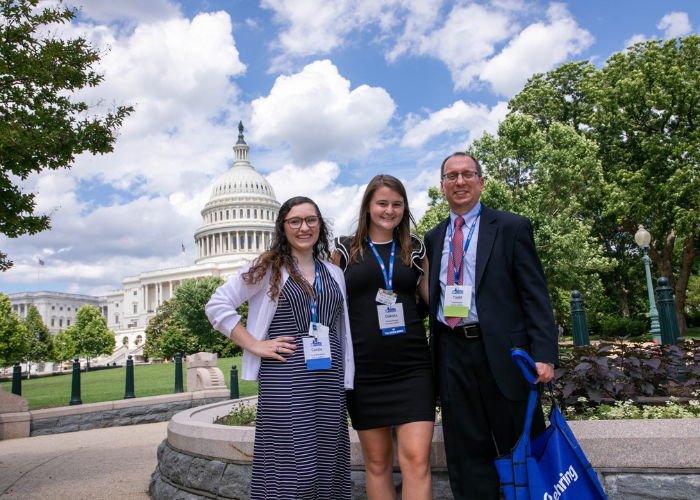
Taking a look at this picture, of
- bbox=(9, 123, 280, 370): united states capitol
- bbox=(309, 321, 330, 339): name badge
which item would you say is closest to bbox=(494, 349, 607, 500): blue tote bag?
bbox=(309, 321, 330, 339): name badge

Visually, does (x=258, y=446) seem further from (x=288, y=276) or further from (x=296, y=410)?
(x=288, y=276)

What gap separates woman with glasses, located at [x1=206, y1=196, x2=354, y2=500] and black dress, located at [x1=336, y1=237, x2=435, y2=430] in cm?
7

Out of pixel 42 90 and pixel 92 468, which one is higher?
pixel 42 90

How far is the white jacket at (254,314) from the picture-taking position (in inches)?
114

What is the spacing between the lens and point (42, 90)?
6312mm

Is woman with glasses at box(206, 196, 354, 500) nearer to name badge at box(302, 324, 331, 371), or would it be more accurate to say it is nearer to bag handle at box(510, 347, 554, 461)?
name badge at box(302, 324, 331, 371)

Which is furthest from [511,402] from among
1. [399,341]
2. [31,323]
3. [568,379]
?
[31,323]

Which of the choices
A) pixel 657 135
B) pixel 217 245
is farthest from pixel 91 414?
pixel 217 245

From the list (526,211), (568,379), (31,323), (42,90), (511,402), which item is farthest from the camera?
(31,323)

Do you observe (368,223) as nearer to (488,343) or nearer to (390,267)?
(390,267)

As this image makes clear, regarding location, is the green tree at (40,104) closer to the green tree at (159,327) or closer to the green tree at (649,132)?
the green tree at (649,132)

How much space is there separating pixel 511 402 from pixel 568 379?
2.05 metres

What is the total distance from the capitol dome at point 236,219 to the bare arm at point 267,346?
3629 inches

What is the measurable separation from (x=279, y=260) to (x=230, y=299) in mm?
351
